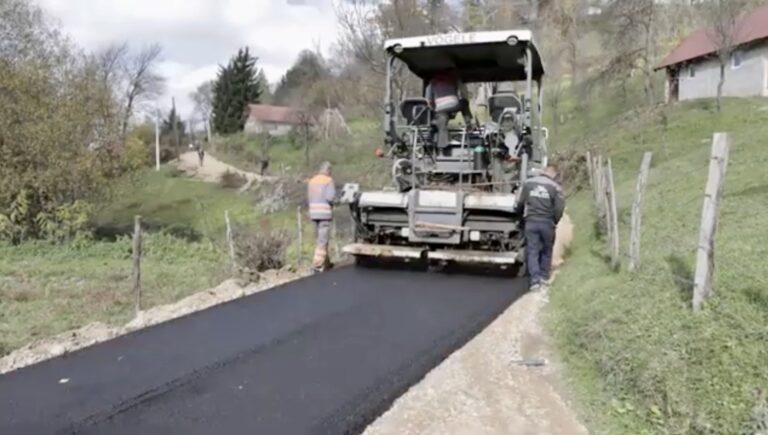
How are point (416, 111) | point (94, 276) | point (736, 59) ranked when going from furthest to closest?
point (736, 59)
point (94, 276)
point (416, 111)

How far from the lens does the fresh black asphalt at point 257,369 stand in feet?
13.3

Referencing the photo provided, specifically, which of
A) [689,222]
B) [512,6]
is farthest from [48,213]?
[512,6]

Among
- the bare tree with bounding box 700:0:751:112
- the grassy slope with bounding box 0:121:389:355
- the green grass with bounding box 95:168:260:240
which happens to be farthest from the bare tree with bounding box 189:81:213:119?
the bare tree with bounding box 700:0:751:112

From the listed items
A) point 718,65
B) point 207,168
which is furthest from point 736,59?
point 207,168

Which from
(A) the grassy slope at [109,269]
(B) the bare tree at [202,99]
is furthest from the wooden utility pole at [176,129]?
(A) the grassy slope at [109,269]

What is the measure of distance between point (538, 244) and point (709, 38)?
79.7 ft

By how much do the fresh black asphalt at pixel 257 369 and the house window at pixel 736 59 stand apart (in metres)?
26.7

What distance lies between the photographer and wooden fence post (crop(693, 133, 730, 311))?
4844 mm

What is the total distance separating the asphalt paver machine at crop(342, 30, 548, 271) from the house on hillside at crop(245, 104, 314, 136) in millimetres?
40135

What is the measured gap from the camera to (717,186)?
4.89 metres

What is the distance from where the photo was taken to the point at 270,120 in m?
61.2

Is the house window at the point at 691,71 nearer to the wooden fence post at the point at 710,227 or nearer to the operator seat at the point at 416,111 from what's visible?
the operator seat at the point at 416,111

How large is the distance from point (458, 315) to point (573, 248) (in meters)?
4.61

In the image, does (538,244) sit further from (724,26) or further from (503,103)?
(724,26)
